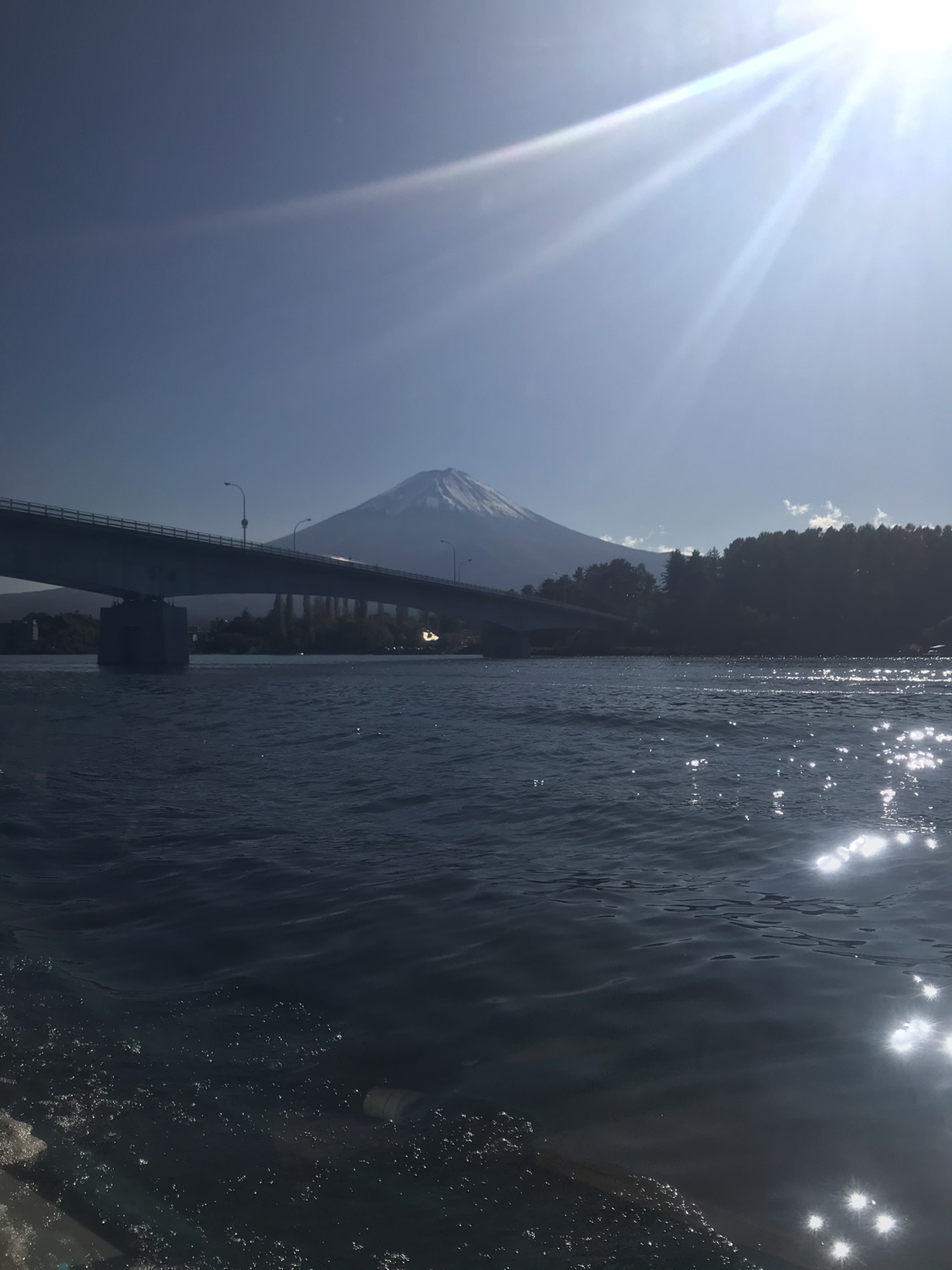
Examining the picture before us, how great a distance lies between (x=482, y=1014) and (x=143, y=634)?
189 ft

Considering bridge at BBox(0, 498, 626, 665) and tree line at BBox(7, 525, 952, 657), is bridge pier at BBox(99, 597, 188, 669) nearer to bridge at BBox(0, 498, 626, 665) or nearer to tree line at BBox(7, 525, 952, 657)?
bridge at BBox(0, 498, 626, 665)

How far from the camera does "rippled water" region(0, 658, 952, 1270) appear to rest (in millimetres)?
3064

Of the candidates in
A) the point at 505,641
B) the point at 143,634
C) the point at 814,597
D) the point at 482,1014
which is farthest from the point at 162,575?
the point at 814,597

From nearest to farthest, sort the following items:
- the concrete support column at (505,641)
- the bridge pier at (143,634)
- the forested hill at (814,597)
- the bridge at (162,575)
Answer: the bridge at (162,575), the bridge pier at (143,634), the forested hill at (814,597), the concrete support column at (505,641)

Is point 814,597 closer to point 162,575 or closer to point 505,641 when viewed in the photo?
point 505,641

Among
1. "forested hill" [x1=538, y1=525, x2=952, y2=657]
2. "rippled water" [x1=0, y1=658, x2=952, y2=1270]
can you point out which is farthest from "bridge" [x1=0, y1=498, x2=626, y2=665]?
"rippled water" [x1=0, y1=658, x2=952, y2=1270]

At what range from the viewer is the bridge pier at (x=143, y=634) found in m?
58.0

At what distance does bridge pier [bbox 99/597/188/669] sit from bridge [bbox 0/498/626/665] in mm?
62

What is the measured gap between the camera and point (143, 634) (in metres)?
58.1

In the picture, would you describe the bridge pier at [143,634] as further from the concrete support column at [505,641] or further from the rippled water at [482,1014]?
the rippled water at [482,1014]

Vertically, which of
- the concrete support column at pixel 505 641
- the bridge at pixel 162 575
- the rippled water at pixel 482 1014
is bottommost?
the rippled water at pixel 482 1014

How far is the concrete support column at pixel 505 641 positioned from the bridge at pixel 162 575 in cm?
736

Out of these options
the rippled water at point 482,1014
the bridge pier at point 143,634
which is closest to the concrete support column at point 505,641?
the bridge pier at point 143,634

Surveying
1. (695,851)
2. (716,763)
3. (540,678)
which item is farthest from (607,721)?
(540,678)
